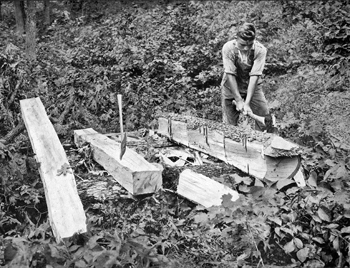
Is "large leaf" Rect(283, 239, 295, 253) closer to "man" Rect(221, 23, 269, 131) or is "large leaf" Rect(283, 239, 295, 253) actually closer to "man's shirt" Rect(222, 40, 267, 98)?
"man" Rect(221, 23, 269, 131)

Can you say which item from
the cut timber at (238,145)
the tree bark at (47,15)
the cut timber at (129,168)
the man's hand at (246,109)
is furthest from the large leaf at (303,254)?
the tree bark at (47,15)

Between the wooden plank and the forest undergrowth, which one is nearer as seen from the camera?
the forest undergrowth

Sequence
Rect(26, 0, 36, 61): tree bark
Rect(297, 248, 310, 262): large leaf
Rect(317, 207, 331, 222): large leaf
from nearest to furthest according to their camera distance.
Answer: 1. Rect(297, 248, 310, 262): large leaf
2. Rect(317, 207, 331, 222): large leaf
3. Rect(26, 0, 36, 61): tree bark

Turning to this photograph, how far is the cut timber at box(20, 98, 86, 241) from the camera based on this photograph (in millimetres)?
3751

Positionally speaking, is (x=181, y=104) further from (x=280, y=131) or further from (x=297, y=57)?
(x=297, y=57)

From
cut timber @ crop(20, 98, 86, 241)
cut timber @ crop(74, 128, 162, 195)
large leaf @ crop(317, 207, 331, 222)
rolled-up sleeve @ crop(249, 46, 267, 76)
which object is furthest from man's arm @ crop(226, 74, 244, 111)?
large leaf @ crop(317, 207, 331, 222)

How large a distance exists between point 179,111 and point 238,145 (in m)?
3.30

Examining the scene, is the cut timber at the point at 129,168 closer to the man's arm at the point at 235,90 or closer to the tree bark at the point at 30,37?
the man's arm at the point at 235,90

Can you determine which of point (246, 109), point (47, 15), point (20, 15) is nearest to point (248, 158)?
point (246, 109)

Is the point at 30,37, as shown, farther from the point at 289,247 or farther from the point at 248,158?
the point at 289,247

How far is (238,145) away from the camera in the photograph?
16.6 ft

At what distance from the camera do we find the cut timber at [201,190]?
4.25 metres

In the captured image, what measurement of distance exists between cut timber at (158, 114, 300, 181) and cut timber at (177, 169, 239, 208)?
56cm

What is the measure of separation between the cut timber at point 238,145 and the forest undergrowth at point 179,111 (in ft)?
0.70
